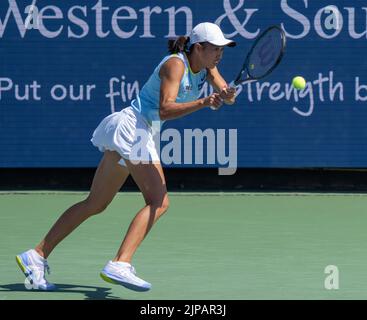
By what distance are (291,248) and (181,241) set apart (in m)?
0.86

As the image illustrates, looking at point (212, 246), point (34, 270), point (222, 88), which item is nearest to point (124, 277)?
point (34, 270)

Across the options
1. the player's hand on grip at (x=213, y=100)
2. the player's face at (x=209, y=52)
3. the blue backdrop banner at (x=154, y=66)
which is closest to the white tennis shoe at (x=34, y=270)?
the player's hand on grip at (x=213, y=100)

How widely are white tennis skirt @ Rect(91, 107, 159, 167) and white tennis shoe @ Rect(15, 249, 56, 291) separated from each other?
0.72 metres

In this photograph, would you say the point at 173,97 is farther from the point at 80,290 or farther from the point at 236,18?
the point at 236,18

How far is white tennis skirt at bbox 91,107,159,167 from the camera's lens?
6.21m

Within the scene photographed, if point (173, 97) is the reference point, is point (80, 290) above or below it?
below

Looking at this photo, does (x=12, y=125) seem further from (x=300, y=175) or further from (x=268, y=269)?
(x=268, y=269)

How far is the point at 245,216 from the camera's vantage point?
1009cm

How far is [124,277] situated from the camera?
19.5 feet

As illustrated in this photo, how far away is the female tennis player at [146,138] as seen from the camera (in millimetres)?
6078

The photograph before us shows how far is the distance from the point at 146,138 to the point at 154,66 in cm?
562

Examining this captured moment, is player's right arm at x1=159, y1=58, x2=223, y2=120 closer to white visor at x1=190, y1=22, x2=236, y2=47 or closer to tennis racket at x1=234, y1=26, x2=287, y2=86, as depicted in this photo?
white visor at x1=190, y1=22, x2=236, y2=47

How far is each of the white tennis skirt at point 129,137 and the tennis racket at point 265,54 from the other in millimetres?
605
